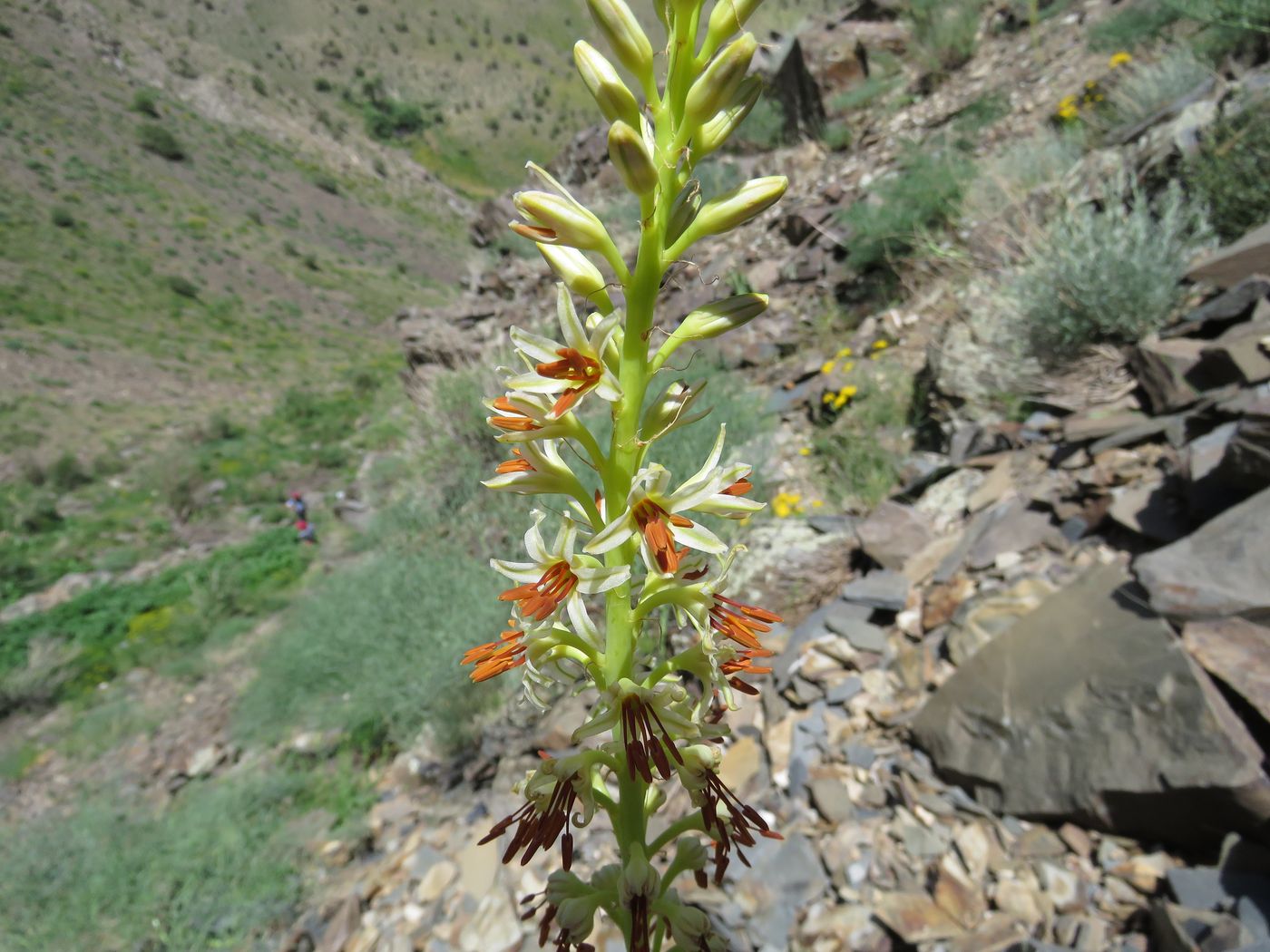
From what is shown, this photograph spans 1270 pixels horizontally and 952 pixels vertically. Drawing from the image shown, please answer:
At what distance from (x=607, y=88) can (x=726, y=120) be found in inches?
12.3

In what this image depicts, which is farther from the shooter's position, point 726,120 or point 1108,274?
point 1108,274

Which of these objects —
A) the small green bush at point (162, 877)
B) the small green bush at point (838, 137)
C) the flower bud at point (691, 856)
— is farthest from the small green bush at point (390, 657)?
the small green bush at point (838, 137)

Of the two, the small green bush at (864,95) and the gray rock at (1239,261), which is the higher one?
the small green bush at (864,95)

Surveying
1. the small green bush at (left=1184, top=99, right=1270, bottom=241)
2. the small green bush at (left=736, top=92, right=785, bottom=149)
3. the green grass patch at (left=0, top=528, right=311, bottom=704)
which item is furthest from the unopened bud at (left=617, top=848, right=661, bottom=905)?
the small green bush at (left=736, top=92, right=785, bottom=149)

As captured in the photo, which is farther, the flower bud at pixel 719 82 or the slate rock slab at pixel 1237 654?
the slate rock slab at pixel 1237 654

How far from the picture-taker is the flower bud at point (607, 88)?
1.62m

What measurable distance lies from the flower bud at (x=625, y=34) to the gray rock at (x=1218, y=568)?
3509mm

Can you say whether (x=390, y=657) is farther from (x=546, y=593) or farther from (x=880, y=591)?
(x=546, y=593)

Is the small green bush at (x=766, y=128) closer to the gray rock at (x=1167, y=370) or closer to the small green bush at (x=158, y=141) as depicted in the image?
the gray rock at (x=1167, y=370)

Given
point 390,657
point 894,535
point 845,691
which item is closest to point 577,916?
point 845,691

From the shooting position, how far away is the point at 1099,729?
3.14m

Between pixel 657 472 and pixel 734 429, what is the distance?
243 inches

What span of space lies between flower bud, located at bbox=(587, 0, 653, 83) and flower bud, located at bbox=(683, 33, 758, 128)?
19cm

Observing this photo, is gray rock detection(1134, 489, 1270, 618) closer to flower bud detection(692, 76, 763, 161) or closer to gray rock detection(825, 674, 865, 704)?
gray rock detection(825, 674, 865, 704)
